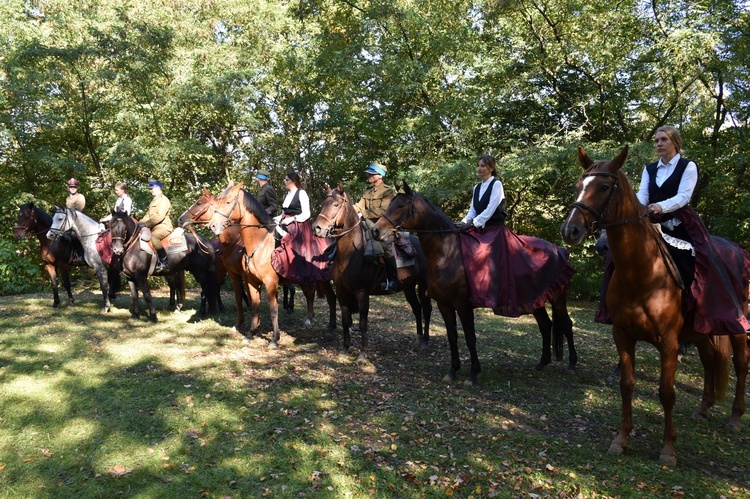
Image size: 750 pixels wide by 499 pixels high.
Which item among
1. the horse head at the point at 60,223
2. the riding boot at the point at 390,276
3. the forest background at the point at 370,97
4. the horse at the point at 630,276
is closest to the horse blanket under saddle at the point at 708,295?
the horse at the point at 630,276

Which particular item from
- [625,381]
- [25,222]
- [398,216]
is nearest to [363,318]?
[398,216]

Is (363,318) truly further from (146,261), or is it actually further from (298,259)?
(146,261)

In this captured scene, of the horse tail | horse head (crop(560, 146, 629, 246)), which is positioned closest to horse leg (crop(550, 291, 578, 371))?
the horse tail

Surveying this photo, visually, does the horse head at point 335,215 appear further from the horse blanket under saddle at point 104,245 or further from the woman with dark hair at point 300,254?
the horse blanket under saddle at point 104,245

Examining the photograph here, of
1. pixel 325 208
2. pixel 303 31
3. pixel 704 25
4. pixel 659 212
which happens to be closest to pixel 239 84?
pixel 303 31

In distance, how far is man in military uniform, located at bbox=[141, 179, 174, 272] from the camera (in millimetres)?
10719

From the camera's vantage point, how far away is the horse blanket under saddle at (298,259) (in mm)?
8758

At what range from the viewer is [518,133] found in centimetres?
1630

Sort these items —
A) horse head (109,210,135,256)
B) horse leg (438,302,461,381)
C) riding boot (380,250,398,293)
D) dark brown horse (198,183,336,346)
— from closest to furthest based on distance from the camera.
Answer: horse leg (438,302,461,381) < riding boot (380,250,398,293) < dark brown horse (198,183,336,346) < horse head (109,210,135,256)

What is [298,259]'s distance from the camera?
880cm

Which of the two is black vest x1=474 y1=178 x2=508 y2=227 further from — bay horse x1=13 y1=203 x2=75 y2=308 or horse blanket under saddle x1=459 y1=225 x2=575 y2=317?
bay horse x1=13 y1=203 x2=75 y2=308

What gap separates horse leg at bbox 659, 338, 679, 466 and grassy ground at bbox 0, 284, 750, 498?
13 centimetres

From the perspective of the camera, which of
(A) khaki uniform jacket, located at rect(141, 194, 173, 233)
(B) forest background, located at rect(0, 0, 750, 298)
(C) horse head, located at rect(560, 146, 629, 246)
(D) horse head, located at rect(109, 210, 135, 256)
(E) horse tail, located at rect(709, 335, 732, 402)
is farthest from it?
(B) forest background, located at rect(0, 0, 750, 298)

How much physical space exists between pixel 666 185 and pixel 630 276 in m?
1.05
